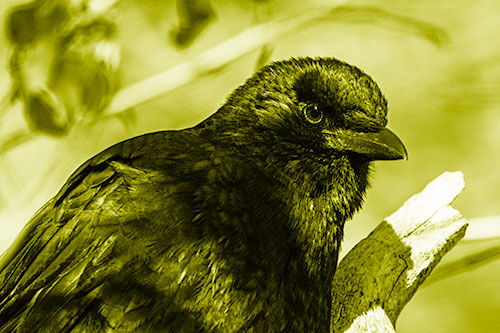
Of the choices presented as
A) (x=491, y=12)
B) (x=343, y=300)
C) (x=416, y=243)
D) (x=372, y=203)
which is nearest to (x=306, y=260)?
(x=343, y=300)

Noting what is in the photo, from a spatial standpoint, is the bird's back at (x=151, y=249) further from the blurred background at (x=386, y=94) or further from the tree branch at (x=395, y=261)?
the blurred background at (x=386, y=94)

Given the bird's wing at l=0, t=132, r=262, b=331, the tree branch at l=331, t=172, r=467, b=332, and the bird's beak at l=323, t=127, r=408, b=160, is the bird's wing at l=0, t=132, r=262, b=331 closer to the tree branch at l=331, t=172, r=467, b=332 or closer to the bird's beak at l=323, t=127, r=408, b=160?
the bird's beak at l=323, t=127, r=408, b=160

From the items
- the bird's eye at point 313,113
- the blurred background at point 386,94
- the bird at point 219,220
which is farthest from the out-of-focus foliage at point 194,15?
the bird's eye at point 313,113

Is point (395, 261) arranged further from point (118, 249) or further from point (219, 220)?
point (118, 249)

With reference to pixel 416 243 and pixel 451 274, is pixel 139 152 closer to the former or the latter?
pixel 416 243

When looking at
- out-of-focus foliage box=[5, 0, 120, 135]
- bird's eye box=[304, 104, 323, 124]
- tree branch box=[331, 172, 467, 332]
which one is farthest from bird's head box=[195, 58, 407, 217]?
out-of-focus foliage box=[5, 0, 120, 135]

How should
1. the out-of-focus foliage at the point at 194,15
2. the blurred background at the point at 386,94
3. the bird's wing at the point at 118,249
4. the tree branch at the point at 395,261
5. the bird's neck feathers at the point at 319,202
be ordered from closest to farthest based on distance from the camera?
the bird's wing at the point at 118,249, the bird's neck feathers at the point at 319,202, the tree branch at the point at 395,261, the out-of-focus foliage at the point at 194,15, the blurred background at the point at 386,94
